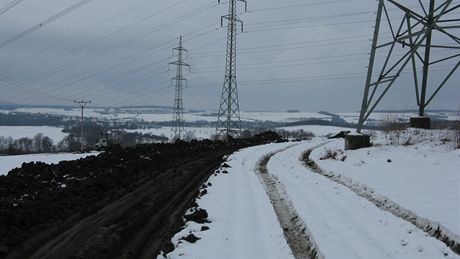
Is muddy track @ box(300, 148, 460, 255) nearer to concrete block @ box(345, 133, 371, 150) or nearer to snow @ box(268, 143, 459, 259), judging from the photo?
snow @ box(268, 143, 459, 259)

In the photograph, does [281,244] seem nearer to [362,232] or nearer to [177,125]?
[362,232]

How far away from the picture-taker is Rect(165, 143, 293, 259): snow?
21.6 feet

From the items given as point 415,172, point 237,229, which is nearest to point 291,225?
point 237,229

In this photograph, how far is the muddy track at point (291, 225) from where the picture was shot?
6.44 meters

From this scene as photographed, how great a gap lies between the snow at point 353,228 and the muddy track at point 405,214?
107 mm

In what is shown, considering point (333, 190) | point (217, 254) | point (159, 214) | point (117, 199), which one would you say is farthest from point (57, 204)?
point (333, 190)

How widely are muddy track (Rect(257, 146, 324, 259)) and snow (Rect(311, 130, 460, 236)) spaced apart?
1760 mm

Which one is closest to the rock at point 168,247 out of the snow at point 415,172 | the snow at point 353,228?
the snow at point 353,228

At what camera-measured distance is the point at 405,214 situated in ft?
24.4

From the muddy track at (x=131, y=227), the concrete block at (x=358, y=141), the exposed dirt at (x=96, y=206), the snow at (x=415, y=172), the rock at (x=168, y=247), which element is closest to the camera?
the rock at (x=168, y=247)

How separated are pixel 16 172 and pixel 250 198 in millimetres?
8616

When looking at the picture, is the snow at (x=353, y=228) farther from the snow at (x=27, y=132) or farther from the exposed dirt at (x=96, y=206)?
the snow at (x=27, y=132)

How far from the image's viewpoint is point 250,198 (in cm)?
1029

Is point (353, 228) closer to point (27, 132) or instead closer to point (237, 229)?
point (237, 229)
